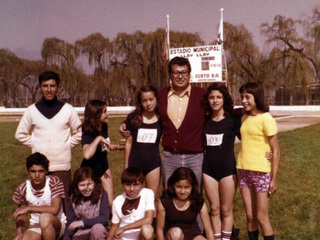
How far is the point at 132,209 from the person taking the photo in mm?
2900

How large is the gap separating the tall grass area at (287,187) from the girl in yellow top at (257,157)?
78 cm

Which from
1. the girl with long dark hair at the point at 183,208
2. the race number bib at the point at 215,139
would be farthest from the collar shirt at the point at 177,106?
the girl with long dark hair at the point at 183,208

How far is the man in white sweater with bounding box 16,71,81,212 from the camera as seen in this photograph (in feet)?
10.3

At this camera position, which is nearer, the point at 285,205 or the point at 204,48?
the point at 285,205

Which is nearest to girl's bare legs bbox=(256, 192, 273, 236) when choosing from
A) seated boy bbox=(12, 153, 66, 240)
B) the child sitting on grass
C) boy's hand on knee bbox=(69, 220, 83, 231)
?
the child sitting on grass

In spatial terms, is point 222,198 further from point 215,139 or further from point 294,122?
point 294,122

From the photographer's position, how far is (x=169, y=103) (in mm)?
3164

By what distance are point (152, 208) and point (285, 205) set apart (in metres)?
2.40

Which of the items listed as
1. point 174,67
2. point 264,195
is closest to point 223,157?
point 264,195

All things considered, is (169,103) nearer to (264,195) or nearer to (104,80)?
(264,195)

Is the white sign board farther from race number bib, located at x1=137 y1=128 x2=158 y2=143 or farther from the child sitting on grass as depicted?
the child sitting on grass

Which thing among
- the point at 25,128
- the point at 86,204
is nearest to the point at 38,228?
the point at 86,204

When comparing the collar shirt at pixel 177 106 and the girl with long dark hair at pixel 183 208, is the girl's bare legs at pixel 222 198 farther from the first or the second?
the collar shirt at pixel 177 106

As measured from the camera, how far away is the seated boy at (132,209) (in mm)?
2824
